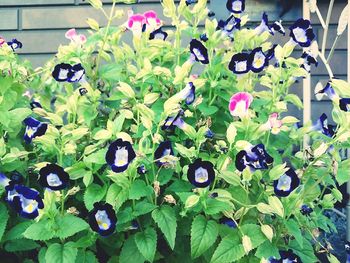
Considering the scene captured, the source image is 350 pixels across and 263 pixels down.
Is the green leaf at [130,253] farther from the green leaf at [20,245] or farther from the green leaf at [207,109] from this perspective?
the green leaf at [207,109]

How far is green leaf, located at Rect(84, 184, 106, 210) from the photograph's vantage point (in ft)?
5.14

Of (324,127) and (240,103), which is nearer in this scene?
(240,103)

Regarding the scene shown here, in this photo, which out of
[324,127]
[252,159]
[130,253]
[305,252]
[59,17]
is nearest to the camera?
[252,159]

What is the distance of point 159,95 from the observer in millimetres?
1816

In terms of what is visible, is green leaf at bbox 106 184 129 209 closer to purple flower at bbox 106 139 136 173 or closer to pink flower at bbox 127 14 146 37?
purple flower at bbox 106 139 136 173

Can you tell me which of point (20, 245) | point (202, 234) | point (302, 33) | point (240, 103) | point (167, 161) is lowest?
point (20, 245)

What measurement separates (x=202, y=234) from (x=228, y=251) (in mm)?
82

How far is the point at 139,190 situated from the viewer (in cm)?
152

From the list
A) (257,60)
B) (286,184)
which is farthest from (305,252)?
(257,60)

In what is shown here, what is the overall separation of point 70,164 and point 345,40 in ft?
6.60

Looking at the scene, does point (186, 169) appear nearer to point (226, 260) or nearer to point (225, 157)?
point (225, 157)

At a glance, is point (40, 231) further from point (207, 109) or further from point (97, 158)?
point (207, 109)

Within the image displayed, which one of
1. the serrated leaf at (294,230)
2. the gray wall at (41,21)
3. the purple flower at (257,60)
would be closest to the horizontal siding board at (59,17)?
the gray wall at (41,21)

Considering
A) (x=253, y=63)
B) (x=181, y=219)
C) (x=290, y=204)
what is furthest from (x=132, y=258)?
(x=253, y=63)
